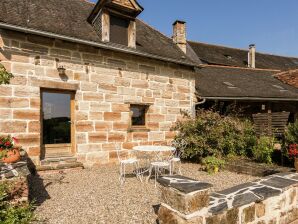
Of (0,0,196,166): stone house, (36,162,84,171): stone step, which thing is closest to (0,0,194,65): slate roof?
(0,0,196,166): stone house

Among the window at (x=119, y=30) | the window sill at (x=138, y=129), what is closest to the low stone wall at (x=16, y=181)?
the window sill at (x=138, y=129)

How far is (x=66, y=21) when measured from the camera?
7.71 meters

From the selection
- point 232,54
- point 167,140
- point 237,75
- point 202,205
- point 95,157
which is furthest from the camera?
point 232,54

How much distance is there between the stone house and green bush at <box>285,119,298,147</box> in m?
3.75

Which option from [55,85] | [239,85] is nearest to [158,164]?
[55,85]

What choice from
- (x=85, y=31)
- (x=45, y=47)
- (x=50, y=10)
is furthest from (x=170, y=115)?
(x=50, y=10)

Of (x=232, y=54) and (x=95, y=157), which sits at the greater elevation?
(x=232, y=54)

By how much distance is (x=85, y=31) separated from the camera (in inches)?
306

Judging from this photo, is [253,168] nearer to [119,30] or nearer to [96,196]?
[96,196]

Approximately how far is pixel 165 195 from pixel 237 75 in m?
12.4

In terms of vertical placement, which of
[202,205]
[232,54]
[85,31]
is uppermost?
[232,54]

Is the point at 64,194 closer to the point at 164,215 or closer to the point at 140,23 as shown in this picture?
the point at 164,215

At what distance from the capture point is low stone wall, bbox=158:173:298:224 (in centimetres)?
266

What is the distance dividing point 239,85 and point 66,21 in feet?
27.2
